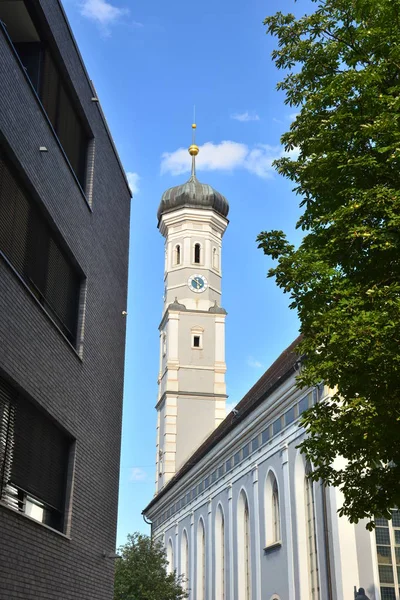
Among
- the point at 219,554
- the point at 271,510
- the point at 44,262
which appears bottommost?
the point at 44,262

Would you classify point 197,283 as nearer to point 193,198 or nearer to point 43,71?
point 193,198

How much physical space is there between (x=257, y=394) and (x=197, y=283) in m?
25.0

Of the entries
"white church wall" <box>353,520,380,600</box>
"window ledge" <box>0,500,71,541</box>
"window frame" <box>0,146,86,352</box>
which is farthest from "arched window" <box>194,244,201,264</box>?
"window ledge" <box>0,500,71,541</box>

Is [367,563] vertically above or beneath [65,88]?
beneath

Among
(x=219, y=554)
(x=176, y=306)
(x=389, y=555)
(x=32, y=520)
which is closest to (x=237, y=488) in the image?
(x=219, y=554)

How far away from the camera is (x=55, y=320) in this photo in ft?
43.4

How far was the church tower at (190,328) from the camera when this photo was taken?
58.3m

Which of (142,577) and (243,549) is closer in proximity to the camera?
(243,549)

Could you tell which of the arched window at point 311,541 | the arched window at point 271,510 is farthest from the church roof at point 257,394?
the arched window at point 311,541

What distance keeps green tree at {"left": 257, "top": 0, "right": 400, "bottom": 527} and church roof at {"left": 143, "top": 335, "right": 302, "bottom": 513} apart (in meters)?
6.70

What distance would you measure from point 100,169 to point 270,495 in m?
19.8

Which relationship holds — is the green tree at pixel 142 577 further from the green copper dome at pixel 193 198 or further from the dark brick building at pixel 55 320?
the green copper dome at pixel 193 198

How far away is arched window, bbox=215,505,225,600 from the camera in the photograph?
39.5 m

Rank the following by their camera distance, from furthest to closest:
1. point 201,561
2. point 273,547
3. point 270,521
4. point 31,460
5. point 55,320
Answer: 1. point 201,561
2. point 270,521
3. point 273,547
4. point 55,320
5. point 31,460
